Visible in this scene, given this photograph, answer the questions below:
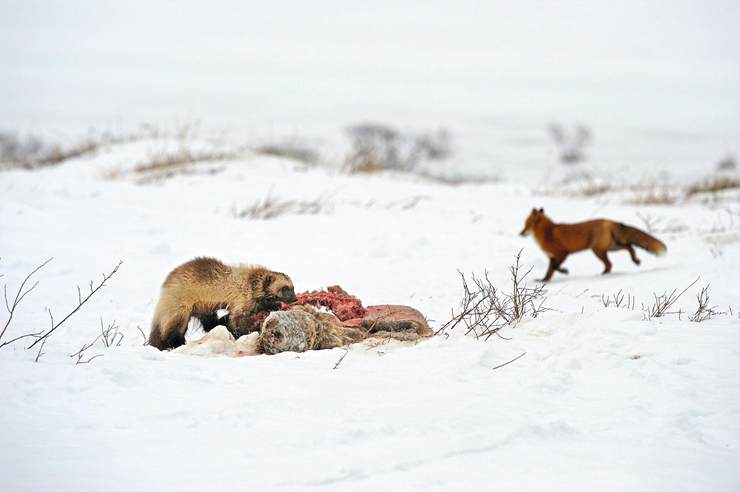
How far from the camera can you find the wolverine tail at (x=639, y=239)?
7.18 m

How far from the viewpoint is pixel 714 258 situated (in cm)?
724

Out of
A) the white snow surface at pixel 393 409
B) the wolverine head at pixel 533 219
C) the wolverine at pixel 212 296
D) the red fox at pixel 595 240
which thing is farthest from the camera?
the wolverine head at pixel 533 219

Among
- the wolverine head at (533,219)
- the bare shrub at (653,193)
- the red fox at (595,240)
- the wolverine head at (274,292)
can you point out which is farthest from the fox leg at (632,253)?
the bare shrub at (653,193)

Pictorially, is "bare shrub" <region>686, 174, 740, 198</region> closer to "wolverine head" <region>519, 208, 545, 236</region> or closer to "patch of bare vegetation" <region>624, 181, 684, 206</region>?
"patch of bare vegetation" <region>624, 181, 684, 206</region>

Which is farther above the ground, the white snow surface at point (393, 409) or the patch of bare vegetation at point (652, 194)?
the patch of bare vegetation at point (652, 194)

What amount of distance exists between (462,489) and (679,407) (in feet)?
4.19

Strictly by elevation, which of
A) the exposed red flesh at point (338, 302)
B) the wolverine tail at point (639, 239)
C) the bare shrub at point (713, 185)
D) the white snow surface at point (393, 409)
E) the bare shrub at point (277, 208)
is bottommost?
the bare shrub at point (277, 208)

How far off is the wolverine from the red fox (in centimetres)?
348

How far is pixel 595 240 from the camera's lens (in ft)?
23.4

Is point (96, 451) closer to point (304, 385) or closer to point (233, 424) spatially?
point (233, 424)

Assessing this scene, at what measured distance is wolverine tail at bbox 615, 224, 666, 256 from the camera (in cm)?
718

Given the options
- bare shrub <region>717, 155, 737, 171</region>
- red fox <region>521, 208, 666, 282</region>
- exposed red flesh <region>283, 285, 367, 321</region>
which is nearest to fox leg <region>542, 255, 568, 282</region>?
red fox <region>521, 208, 666, 282</region>

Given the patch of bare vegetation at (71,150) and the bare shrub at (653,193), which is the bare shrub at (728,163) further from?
the patch of bare vegetation at (71,150)

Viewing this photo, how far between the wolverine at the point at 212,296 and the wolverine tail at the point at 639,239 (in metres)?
4.18
